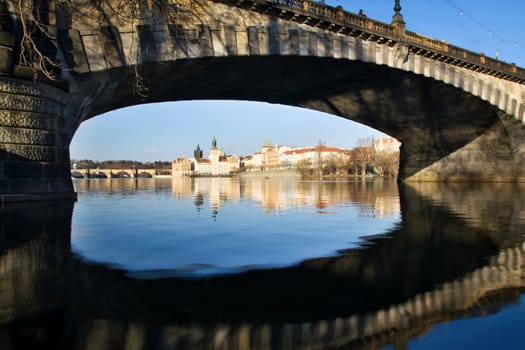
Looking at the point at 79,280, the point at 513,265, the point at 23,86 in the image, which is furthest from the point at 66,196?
the point at 513,265

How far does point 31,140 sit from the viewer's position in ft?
40.3

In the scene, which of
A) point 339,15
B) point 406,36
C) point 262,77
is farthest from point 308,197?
point 406,36

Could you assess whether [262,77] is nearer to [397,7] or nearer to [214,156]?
[397,7]

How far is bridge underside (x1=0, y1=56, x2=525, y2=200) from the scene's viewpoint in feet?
40.3

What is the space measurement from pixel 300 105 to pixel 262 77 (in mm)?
10099

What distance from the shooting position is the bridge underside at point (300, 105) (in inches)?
483

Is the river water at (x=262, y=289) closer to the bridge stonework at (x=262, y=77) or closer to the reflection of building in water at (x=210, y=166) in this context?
the bridge stonework at (x=262, y=77)

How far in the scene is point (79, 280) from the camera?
14.0 ft

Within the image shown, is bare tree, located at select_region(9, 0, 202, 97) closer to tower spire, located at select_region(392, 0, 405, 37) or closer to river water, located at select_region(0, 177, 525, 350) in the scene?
river water, located at select_region(0, 177, 525, 350)

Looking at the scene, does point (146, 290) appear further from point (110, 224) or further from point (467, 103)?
point (467, 103)

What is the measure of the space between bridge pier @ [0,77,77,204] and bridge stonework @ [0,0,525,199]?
0.03 meters

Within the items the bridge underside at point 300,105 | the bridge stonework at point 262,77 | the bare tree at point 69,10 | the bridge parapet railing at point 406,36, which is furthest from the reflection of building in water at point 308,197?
the bridge parapet railing at point 406,36

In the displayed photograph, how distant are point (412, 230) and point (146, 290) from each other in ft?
18.8

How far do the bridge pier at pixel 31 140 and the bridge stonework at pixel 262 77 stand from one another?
1.3 inches
